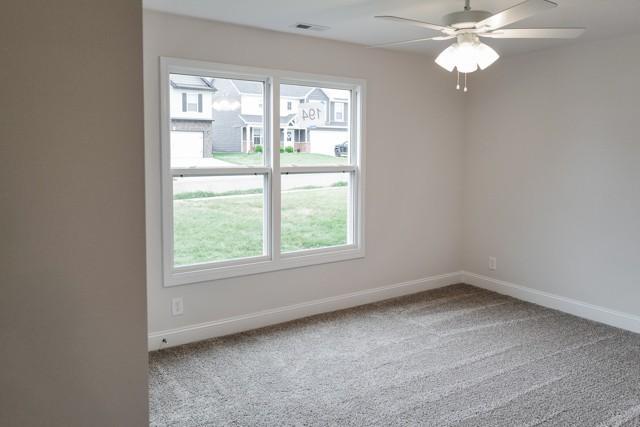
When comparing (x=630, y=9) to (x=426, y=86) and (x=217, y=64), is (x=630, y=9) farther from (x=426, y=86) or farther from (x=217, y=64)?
(x=217, y=64)

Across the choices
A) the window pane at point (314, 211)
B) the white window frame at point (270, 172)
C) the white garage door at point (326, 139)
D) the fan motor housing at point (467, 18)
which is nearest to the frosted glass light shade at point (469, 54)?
the fan motor housing at point (467, 18)

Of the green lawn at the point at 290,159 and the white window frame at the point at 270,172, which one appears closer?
the white window frame at the point at 270,172

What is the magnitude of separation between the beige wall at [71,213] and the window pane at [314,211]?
115 inches

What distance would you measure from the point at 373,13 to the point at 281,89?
3.42 feet

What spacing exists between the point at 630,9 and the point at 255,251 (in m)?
3.12

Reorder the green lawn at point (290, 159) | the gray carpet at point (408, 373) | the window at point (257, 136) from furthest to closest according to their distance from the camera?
the window at point (257, 136)
the green lawn at point (290, 159)
the gray carpet at point (408, 373)

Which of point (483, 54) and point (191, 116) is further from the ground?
point (483, 54)

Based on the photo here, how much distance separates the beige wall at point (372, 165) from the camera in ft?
12.0

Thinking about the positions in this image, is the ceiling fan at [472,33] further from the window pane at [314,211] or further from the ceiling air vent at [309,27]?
the window pane at [314,211]

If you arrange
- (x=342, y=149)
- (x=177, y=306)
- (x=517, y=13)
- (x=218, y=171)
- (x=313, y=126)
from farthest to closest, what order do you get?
(x=342, y=149) < (x=313, y=126) < (x=218, y=171) < (x=177, y=306) < (x=517, y=13)

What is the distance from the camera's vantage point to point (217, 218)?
4.00 meters

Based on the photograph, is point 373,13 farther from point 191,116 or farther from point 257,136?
point 191,116

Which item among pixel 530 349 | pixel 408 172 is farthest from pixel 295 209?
pixel 530 349

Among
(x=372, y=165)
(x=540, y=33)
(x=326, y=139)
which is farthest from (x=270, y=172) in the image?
(x=540, y=33)
